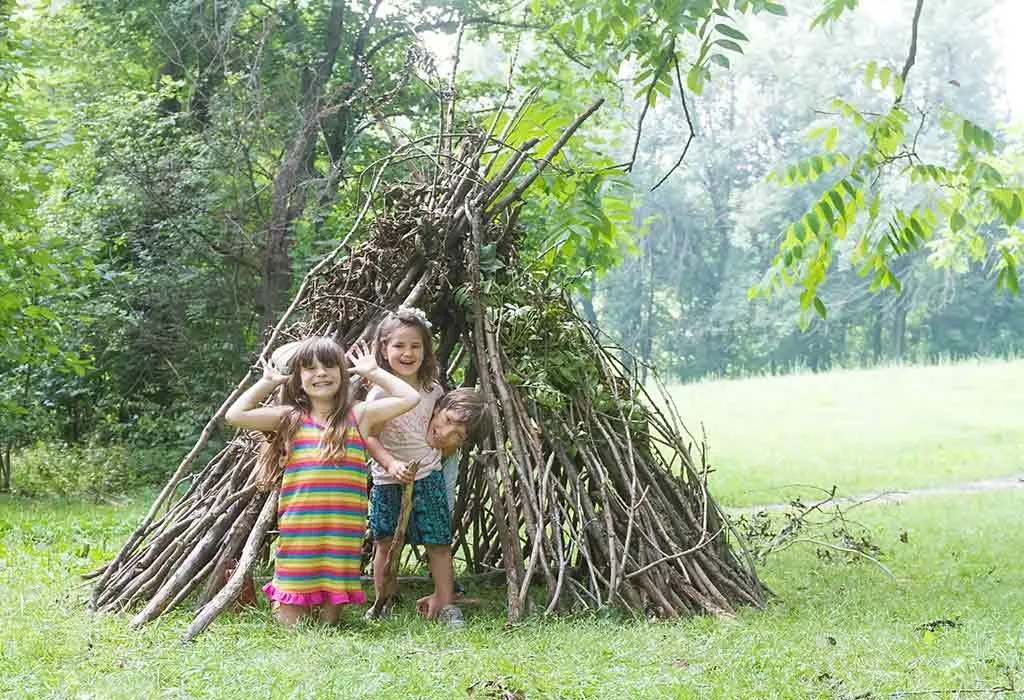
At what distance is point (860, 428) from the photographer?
759 inches

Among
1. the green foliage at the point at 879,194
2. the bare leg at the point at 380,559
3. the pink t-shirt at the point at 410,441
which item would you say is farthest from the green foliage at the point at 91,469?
the green foliage at the point at 879,194

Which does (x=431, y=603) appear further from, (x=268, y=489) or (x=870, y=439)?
(x=870, y=439)

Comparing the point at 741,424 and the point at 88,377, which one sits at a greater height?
the point at 88,377

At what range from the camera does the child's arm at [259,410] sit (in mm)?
4582

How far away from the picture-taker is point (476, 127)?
588cm

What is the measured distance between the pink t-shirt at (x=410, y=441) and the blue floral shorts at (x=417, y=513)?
5cm

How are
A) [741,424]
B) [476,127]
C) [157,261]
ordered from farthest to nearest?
[741,424], [157,261], [476,127]

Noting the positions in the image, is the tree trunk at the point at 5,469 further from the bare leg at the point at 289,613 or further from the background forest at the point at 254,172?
the bare leg at the point at 289,613

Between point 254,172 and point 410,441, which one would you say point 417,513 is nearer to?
point 410,441

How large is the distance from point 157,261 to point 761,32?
99.0ft

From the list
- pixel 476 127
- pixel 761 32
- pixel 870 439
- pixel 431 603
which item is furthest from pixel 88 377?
pixel 761 32

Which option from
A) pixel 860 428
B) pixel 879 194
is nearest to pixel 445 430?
pixel 879 194

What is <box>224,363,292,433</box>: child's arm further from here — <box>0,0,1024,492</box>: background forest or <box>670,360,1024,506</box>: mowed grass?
<box>670,360,1024,506</box>: mowed grass

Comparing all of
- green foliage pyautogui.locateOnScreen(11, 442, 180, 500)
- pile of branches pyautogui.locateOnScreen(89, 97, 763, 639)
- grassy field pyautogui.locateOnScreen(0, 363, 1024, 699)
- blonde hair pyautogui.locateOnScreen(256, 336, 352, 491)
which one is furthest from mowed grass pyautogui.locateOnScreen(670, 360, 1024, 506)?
green foliage pyautogui.locateOnScreen(11, 442, 180, 500)
